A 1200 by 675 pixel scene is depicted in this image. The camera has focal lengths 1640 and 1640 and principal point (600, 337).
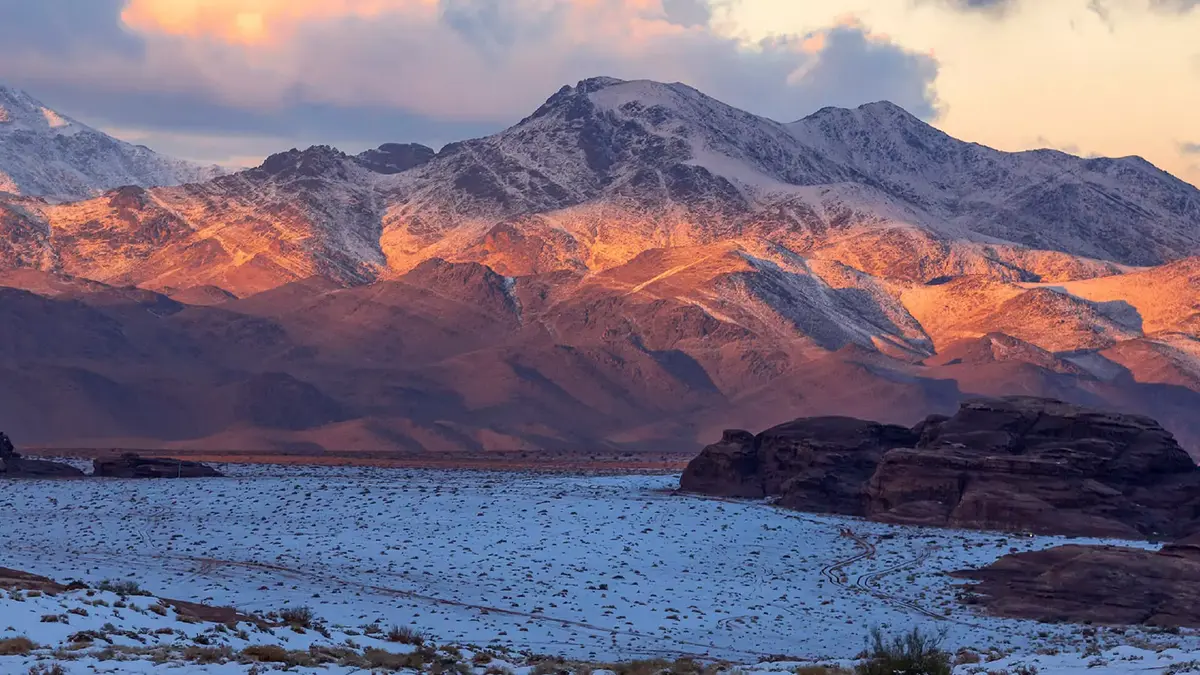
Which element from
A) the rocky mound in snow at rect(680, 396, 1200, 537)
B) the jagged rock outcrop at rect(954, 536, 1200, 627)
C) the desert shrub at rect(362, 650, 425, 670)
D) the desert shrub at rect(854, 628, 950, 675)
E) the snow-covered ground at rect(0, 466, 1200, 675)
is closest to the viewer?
the desert shrub at rect(854, 628, 950, 675)

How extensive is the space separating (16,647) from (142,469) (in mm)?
62142

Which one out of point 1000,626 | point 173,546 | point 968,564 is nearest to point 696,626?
point 1000,626

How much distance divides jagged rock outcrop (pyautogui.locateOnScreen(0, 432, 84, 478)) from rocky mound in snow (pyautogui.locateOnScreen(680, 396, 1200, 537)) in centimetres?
3609

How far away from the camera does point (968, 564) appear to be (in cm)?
5619

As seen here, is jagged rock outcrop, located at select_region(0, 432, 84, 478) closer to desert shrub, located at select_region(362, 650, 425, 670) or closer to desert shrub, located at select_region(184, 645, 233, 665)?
desert shrub, located at select_region(362, 650, 425, 670)

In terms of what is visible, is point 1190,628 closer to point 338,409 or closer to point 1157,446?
point 1157,446

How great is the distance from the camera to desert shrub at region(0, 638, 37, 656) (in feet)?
82.0

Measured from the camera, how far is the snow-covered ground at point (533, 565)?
4131cm

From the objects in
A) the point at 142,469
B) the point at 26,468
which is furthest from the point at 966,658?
the point at 26,468

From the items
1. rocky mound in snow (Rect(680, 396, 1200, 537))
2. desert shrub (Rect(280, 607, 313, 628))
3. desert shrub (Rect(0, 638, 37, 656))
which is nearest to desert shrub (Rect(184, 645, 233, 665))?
desert shrub (Rect(0, 638, 37, 656))

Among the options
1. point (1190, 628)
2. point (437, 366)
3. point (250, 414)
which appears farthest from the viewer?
point (437, 366)

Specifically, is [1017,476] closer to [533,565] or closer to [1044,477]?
[1044,477]

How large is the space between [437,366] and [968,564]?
132 meters

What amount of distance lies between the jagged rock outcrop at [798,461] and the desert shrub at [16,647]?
179 ft
